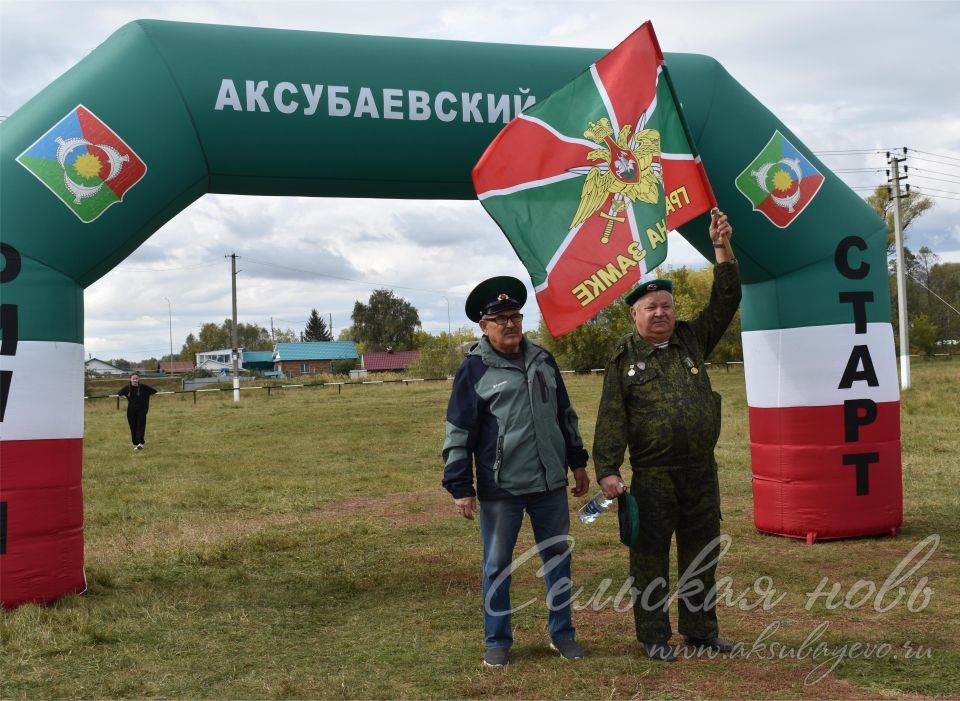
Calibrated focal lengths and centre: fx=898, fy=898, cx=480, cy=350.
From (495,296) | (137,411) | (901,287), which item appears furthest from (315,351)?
(495,296)

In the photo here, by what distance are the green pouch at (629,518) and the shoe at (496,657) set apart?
826 mm

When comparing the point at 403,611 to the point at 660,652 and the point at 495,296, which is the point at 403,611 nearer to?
the point at 660,652

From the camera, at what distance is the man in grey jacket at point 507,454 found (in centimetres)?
441

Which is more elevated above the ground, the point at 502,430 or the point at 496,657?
the point at 502,430

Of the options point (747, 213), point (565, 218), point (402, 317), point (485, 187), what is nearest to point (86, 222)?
point (485, 187)

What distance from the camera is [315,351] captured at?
93188 millimetres

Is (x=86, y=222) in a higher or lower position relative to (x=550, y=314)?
higher

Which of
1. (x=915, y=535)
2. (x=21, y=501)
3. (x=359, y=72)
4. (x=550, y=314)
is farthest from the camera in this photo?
(x=915, y=535)

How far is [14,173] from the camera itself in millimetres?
5582

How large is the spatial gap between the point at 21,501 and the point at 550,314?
346cm

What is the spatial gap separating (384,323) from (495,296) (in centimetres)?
8778

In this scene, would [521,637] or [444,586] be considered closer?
[521,637]

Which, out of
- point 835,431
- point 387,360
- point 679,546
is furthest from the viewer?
point 387,360

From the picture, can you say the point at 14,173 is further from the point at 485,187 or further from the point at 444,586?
the point at 444,586
